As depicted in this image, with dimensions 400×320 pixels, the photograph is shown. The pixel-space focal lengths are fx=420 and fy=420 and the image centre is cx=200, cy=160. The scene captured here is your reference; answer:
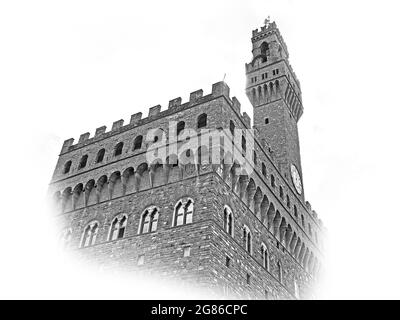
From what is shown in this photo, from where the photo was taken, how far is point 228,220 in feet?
68.3

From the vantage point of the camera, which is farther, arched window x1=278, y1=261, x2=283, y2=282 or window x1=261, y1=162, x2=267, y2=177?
window x1=261, y1=162, x2=267, y2=177

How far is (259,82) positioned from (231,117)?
1386cm

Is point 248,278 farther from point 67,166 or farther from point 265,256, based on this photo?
point 67,166

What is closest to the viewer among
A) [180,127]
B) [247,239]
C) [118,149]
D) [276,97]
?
[247,239]

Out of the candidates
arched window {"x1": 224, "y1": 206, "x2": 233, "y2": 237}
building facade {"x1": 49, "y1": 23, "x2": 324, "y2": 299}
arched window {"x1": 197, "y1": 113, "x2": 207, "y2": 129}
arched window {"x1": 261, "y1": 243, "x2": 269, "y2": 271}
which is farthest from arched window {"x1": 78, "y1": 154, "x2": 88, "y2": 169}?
arched window {"x1": 261, "y1": 243, "x2": 269, "y2": 271}

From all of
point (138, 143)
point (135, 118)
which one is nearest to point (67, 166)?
point (135, 118)

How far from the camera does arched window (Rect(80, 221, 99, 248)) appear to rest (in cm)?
2270

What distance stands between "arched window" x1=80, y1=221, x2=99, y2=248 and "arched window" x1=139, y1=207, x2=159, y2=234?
10.2ft

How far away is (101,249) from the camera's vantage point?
21703 millimetres

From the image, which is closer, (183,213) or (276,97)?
(183,213)

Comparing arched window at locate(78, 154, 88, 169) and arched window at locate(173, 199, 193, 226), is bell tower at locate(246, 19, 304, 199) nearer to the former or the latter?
arched window at locate(173, 199, 193, 226)

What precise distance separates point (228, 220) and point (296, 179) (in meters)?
13.2

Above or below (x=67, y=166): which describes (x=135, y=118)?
above
